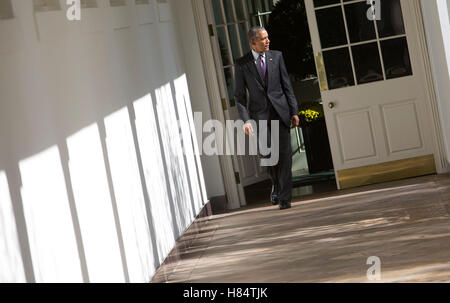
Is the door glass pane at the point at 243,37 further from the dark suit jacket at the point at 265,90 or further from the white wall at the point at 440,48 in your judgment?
the white wall at the point at 440,48

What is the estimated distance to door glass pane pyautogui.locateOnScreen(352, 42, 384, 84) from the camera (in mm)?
8898

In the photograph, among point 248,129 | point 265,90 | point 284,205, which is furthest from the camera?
point 284,205

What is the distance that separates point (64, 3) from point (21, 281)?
1932 mm

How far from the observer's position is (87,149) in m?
4.70

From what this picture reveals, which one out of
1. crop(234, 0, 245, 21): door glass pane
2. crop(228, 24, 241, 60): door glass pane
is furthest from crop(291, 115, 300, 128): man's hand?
crop(234, 0, 245, 21): door glass pane

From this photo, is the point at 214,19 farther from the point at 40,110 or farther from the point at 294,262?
the point at 40,110

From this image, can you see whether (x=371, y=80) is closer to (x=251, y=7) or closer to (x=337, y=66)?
(x=337, y=66)

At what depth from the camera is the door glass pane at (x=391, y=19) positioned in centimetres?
880

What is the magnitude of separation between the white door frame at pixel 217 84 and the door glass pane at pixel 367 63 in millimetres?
471

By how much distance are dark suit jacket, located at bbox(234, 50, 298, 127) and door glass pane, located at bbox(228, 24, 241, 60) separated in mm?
1208

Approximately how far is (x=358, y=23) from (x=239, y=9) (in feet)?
5.08

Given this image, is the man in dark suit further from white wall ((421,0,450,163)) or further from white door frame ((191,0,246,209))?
white wall ((421,0,450,163))

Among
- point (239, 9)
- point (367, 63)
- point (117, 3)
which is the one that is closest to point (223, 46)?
point (239, 9)

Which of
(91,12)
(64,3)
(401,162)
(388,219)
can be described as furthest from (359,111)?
(64,3)
